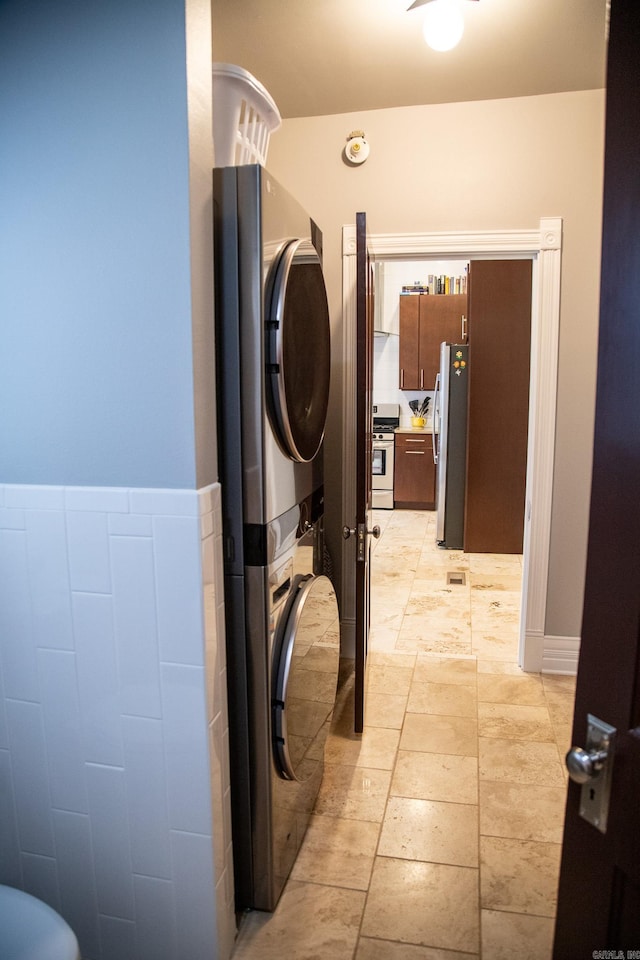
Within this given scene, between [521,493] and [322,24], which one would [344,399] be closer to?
[322,24]

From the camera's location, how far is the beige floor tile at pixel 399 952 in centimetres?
151

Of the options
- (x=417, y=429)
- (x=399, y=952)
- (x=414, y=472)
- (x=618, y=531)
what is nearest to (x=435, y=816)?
(x=399, y=952)

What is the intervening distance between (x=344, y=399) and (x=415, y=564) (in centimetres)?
222

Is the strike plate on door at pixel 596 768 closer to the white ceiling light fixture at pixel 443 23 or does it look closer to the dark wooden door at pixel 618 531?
the dark wooden door at pixel 618 531

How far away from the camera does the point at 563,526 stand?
294 centimetres

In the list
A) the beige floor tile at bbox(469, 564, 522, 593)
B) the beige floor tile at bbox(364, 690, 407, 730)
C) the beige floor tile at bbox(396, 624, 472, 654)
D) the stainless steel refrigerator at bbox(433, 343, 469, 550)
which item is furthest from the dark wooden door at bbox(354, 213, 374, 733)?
the stainless steel refrigerator at bbox(433, 343, 469, 550)

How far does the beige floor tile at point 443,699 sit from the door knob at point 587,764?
2.03 metres

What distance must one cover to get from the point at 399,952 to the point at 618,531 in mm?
1349

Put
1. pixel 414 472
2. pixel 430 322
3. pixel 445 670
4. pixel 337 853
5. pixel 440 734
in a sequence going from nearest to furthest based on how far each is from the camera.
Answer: pixel 337 853 < pixel 440 734 < pixel 445 670 < pixel 430 322 < pixel 414 472

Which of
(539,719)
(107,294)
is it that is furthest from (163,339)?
(539,719)

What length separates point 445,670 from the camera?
3.12 m

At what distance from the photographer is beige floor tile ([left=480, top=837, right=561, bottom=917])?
1684mm

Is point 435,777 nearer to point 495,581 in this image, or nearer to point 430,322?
point 495,581

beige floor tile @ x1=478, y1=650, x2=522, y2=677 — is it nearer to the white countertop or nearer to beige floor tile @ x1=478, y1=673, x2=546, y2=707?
beige floor tile @ x1=478, y1=673, x2=546, y2=707
